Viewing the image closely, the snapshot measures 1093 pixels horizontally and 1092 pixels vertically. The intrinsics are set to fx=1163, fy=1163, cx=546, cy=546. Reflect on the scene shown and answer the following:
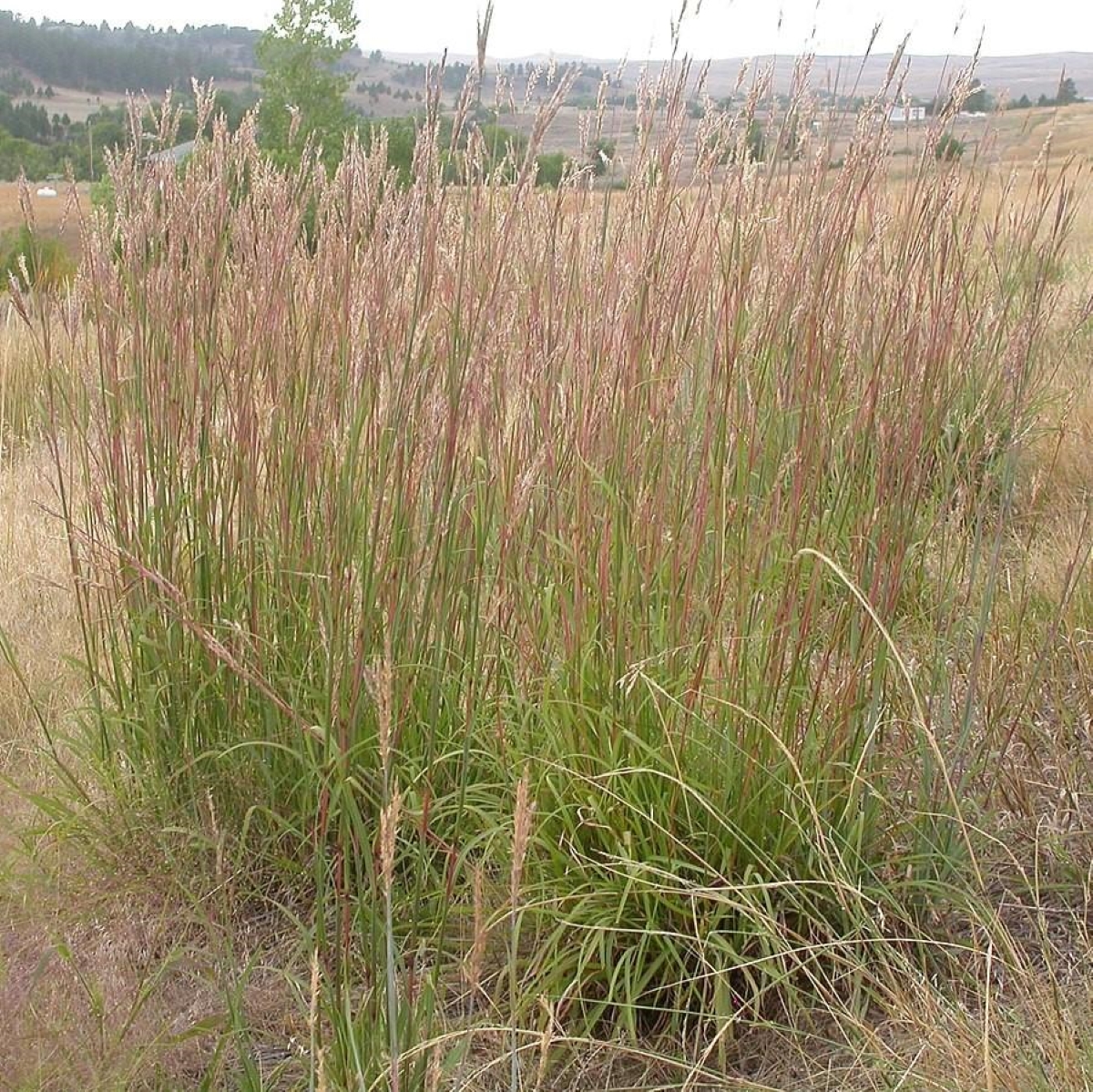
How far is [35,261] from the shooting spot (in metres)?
Answer: 2.21

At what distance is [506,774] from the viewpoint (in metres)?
1.98

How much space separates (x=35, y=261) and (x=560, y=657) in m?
1.25

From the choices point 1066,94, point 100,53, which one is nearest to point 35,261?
point 1066,94

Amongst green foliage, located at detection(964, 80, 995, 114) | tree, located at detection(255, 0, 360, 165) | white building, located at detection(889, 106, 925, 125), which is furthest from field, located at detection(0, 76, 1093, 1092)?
tree, located at detection(255, 0, 360, 165)

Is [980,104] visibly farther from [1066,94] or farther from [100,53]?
[100,53]

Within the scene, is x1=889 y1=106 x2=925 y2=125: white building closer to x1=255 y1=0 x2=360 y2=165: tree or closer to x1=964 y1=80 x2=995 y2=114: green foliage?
x1=964 y1=80 x2=995 y2=114: green foliage

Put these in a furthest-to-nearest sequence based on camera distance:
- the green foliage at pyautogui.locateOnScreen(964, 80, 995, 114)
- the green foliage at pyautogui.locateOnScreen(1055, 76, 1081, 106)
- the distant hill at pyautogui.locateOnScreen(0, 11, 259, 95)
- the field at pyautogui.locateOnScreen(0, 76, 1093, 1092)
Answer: the distant hill at pyautogui.locateOnScreen(0, 11, 259, 95), the green foliage at pyautogui.locateOnScreen(1055, 76, 1081, 106), the green foliage at pyautogui.locateOnScreen(964, 80, 995, 114), the field at pyautogui.locateOnScreen(0, 76, 1093, 1092)

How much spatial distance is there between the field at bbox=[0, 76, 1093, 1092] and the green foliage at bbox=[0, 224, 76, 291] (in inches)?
4.3

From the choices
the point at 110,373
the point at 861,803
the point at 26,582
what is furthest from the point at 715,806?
the point at 26,582

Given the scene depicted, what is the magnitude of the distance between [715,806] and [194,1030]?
844 millimetres

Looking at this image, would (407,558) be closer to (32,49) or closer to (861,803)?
(861,803)

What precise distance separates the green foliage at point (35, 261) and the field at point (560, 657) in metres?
0.11

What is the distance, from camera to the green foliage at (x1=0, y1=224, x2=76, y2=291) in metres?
2.20

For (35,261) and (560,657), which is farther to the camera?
(35,261)
